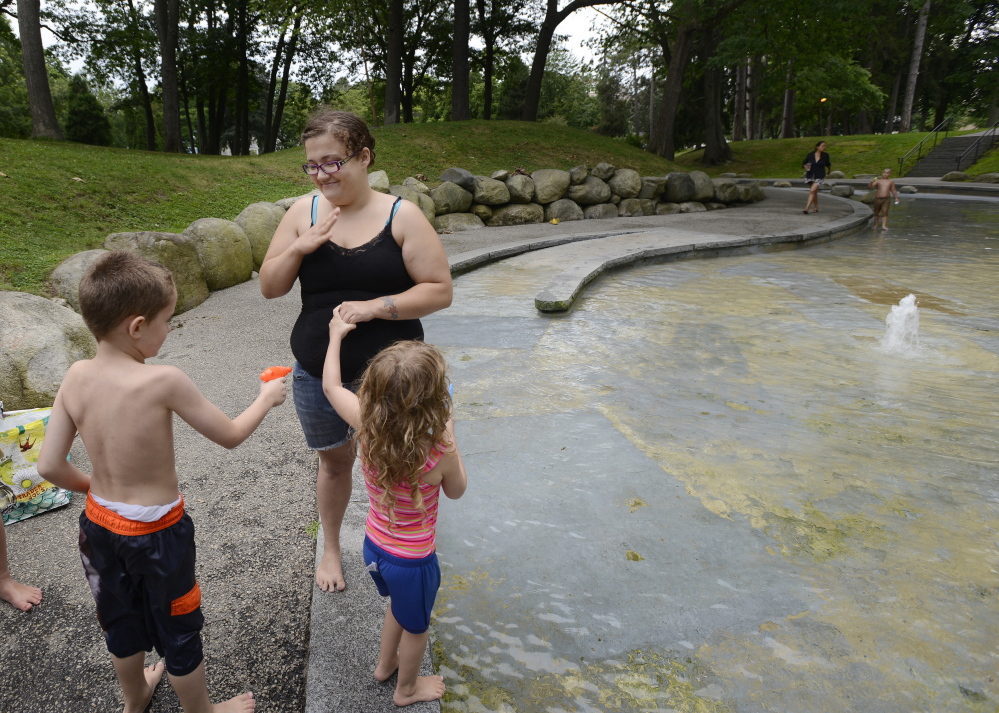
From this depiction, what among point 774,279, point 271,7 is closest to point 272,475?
point 774,279

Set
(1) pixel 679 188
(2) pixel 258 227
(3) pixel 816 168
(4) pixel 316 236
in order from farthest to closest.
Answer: (1) pixel 679 188 < (3) pixel 816 168 < (2) pixel 258 227 < (4) pixel 316 236

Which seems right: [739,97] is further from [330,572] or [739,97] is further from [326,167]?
[330,572]

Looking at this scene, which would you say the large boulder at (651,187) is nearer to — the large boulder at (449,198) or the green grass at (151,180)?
the green grass at (151,180)

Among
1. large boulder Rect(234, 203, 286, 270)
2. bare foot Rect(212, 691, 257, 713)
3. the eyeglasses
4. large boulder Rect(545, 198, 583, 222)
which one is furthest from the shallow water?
large boulder Rect(545, 198, 583, 222)

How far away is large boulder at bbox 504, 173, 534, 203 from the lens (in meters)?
15.2

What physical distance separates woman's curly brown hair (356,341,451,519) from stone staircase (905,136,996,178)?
34.0 m

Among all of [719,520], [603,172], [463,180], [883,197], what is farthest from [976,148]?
[719,520]

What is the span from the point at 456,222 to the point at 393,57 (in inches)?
460

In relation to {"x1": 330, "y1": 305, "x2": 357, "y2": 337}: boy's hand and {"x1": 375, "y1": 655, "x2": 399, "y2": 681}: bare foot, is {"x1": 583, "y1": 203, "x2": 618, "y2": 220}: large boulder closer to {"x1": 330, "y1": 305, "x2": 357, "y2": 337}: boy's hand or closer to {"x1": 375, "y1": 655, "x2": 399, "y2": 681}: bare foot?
{"x1": 330, "y1": 305, "x2": 357, "y2": 337}: boy's hand

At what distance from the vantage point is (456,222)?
14.4 m

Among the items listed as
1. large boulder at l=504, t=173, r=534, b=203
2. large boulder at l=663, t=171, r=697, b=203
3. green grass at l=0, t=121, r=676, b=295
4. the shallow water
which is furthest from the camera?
large boulder at l=663, t=171, r=697, b=203

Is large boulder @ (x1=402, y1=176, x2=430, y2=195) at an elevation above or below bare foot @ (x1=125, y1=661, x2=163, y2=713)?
above

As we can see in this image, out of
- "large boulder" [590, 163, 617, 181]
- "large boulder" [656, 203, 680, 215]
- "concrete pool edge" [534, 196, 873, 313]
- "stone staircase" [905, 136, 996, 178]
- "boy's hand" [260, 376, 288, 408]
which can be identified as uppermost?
"stone staircase" [905, 136, 996, 178]

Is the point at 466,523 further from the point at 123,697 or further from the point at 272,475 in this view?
the point at 123,697
